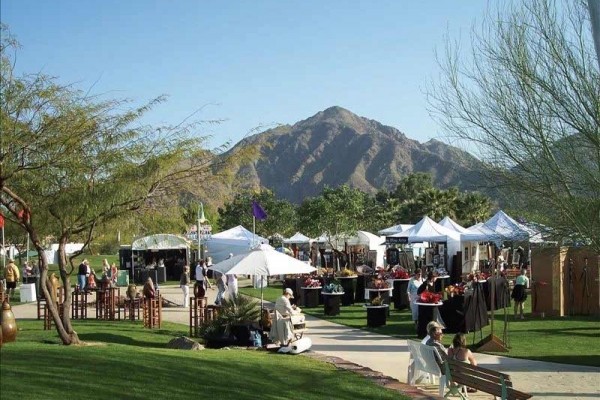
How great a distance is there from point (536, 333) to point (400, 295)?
612 centimetres

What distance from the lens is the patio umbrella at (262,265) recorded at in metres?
18.3

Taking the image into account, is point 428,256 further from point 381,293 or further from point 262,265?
point 262,265

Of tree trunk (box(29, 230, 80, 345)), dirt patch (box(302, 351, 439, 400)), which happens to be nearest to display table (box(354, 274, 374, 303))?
dirt patch (box(302, 351, 439, 400))

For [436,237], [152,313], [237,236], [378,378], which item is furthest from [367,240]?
[378,378]

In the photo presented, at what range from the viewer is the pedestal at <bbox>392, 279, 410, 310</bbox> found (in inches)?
972

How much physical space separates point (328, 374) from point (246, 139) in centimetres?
631

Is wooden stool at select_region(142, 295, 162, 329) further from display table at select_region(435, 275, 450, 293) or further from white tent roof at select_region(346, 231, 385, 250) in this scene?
white tent roof at select_region(346, 231, 385, 250)

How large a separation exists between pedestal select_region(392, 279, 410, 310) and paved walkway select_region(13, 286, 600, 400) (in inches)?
163

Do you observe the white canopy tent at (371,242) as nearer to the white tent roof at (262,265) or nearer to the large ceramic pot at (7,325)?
the white tent roof at (262,265)

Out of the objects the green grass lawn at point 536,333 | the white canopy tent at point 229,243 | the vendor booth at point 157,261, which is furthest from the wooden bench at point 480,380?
the white canopy tent at point 229,243

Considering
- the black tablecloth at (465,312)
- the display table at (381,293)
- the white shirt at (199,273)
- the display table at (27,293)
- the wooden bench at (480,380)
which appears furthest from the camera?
the display table at (27,293)

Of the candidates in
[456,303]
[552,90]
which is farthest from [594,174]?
[456,303]

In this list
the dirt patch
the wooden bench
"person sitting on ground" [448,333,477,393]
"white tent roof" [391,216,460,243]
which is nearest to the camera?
the wooden bench

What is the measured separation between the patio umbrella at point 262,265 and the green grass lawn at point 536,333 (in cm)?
272
